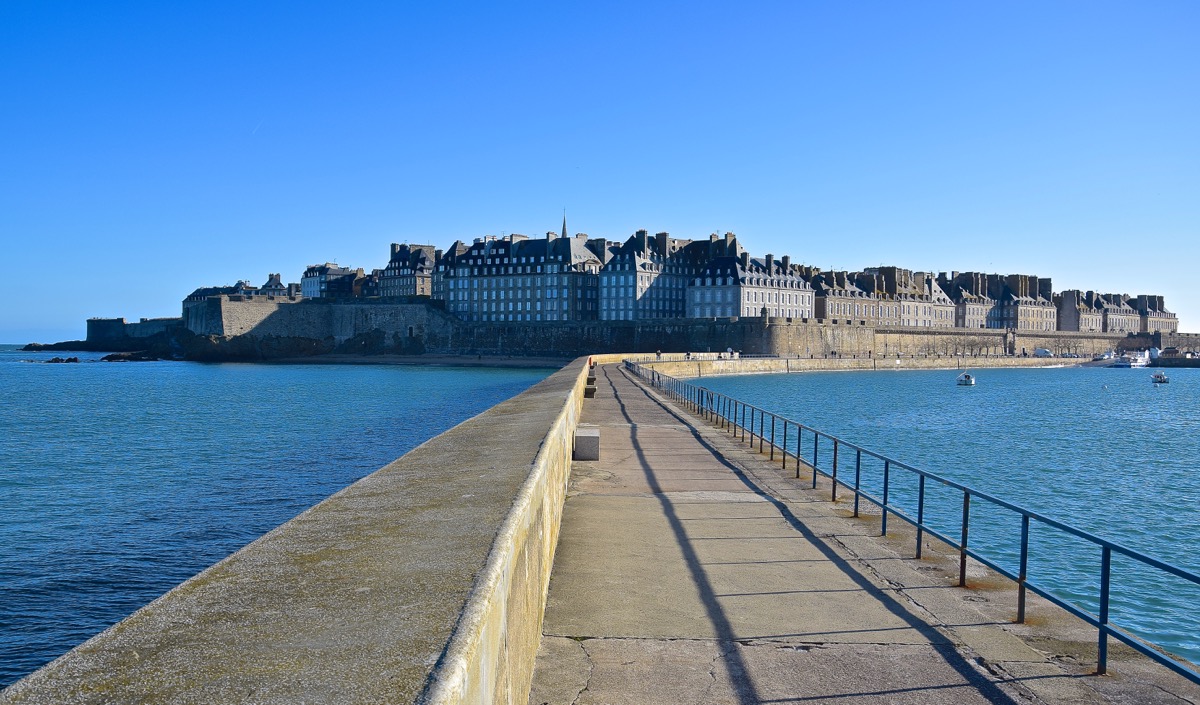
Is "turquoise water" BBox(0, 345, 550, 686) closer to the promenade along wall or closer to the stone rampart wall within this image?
the promenade along wall

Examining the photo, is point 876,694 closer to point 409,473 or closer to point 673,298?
point 409,473

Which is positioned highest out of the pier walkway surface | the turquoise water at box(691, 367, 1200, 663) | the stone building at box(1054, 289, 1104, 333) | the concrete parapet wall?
the stone building at box(1054, 289, 1104, 333)

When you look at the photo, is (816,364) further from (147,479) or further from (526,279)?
(147,479)

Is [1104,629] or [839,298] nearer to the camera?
[1104,629]

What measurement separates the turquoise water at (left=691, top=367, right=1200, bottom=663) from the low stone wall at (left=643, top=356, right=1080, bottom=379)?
5.39 metres

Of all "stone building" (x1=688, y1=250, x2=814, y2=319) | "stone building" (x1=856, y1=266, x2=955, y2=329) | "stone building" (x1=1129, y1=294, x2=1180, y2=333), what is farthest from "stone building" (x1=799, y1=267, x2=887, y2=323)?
"stone building" (x1=1129, y1=294, x2=1180, y2=333)

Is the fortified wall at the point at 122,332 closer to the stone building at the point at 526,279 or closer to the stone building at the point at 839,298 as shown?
the stone building at the point at 526,279

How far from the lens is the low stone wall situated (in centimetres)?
6412

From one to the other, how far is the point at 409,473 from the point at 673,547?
7.77 feet

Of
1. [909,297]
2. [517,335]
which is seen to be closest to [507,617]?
[517,335]

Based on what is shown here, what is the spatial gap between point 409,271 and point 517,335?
29.8 m

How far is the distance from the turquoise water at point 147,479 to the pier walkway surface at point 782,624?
238 inches

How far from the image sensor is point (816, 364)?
82.2m

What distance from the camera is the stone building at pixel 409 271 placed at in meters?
114
